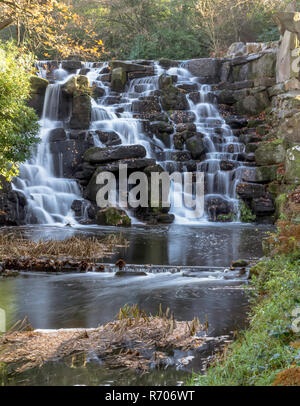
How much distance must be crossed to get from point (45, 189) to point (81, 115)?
202 inches

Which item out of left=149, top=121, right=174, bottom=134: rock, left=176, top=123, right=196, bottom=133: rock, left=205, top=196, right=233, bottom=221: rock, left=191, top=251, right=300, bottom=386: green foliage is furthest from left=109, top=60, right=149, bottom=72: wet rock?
left=191, top=251, right=300, bottom=386: green foliage

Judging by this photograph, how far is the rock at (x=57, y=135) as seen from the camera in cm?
2055

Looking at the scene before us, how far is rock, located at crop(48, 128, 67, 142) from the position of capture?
20.5 metres

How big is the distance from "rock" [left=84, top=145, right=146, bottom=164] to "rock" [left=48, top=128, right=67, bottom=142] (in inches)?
88.0

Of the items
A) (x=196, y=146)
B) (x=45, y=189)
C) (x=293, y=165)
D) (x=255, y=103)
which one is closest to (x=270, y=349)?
(x=293, y=165)

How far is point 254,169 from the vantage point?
1889 centimetres

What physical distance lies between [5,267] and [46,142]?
40.2 ft

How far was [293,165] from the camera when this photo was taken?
16156 mm

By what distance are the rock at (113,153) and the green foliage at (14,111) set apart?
7.47 meters

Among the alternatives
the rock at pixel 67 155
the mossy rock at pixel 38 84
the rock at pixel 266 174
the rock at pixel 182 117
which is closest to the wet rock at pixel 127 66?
the rock at pixel 182 117

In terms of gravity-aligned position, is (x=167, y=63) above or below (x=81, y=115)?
above

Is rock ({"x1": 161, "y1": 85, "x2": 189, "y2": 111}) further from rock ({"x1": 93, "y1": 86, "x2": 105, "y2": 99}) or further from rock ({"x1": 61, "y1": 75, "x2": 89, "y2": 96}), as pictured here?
rock ({"x1": 61, "y1": 75, "x2": 89, "y2": 96})

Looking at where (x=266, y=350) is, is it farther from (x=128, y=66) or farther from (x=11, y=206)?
(x=128, y=66)

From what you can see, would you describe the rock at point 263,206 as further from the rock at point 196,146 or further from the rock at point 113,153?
the rock at point 113,153
